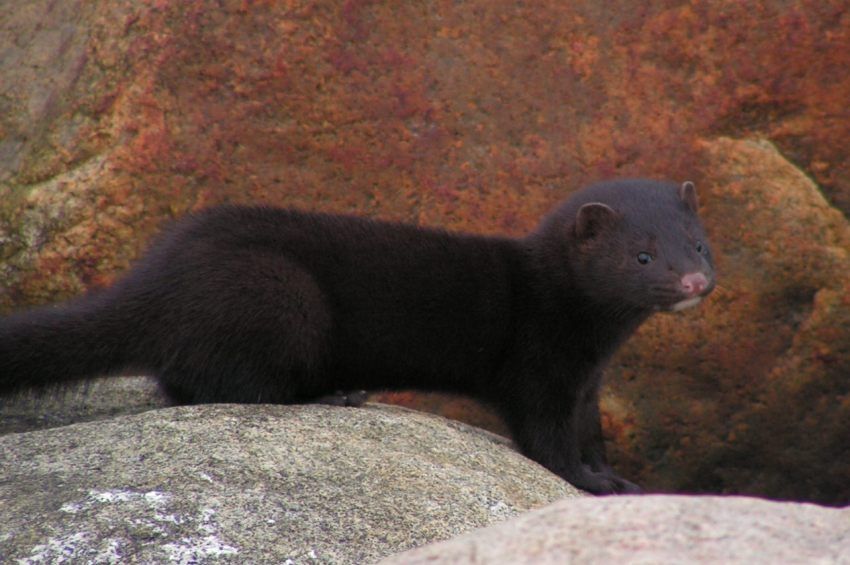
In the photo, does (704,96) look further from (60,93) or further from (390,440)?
(60,93)

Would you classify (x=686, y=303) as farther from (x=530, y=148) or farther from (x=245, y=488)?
(x=245, y=488)

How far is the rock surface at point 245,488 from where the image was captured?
12.1 feet

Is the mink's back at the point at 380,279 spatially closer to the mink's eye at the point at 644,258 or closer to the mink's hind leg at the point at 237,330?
the mink's hind leg at the point at 237,330

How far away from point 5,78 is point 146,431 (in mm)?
3453

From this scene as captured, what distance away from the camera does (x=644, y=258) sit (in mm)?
5672

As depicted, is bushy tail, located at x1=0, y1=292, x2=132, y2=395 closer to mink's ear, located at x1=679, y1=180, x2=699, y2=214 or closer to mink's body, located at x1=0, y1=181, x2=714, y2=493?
mink's body, located at x1=0, y1=181, x2=714, y2=493

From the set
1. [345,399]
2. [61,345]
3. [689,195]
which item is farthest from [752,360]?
[61,345]

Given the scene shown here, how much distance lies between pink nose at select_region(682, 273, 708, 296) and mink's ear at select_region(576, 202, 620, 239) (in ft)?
1.75

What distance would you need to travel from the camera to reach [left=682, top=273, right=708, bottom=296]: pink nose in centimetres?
539

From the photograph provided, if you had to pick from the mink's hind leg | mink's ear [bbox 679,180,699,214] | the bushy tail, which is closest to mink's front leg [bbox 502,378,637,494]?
mink's ear [bbox 679,180,699,214]

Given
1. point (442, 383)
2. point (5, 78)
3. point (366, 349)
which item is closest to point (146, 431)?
point (366, 349)

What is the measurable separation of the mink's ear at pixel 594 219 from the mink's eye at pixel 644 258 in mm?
210

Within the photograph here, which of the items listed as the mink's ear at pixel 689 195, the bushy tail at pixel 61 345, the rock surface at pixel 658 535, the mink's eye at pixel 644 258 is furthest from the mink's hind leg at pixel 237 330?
the rock surface at pixel 658 535

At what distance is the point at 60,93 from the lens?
6777mm
